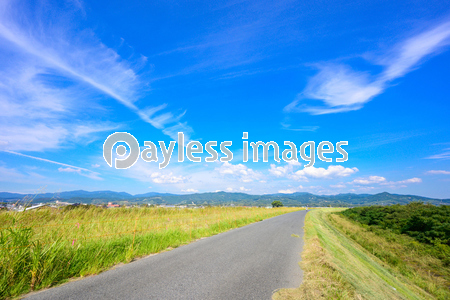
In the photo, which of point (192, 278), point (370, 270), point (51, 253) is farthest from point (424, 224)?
point (51, 253)

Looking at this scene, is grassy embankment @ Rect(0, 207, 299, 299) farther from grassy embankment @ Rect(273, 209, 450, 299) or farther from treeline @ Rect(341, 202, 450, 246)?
treeline @ Rect(341, 202, 450, 246)

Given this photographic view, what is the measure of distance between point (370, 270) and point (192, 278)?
10.8m

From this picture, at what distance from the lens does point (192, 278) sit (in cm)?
605

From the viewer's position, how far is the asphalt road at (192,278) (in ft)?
16.3

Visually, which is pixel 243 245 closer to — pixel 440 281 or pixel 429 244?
pixel 440 281

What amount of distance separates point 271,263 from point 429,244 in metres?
23.9

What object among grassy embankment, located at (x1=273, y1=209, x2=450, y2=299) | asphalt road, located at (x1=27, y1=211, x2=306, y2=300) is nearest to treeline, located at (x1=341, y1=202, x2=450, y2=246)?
Result: grassy embankment, located at (x1=273, y1=209, x2=450, y2=299)

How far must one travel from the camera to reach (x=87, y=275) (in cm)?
604

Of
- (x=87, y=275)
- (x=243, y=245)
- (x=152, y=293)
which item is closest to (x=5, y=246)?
(x=87, y=275)

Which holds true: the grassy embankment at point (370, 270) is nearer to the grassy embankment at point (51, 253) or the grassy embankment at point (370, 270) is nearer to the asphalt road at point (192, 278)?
the asphalt road at point (192, 278)

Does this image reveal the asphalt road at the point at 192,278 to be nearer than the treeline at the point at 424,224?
Yes

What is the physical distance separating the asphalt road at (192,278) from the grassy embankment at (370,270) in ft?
2.32

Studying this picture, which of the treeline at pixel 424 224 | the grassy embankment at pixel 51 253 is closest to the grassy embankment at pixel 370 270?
the treeline at pixel 424 224

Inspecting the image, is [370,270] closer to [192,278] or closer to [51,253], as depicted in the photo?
[192,278]
